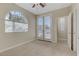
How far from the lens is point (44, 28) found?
13.6ft

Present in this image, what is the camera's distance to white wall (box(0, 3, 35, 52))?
3.67 m

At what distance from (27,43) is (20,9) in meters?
1.42

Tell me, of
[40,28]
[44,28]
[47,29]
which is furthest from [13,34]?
[47,29]

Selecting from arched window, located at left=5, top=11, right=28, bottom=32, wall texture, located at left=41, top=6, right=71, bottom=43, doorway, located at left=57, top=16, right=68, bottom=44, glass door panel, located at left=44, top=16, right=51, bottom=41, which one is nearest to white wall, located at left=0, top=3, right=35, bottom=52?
arched window, located at left=5, top=11, right=28, bottom=32

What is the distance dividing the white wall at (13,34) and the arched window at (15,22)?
0.50 feet

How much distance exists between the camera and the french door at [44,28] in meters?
4.03

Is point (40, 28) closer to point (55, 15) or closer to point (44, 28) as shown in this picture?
point (44, 28)

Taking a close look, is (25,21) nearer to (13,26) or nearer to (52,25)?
(13,26)

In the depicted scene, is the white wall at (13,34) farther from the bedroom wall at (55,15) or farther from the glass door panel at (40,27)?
the bedroom wall at (55,15)

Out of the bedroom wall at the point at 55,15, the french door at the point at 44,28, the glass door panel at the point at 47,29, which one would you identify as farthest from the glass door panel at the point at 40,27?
the bedroom wall at the point at 55,15

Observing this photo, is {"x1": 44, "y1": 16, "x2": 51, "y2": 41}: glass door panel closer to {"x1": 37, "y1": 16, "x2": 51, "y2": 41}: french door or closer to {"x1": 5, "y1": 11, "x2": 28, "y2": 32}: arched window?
{"x1": 37, "y1": 16, "x2": 51, "y2": 41}: french door

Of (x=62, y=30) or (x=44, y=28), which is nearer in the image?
(x=62, y=30)

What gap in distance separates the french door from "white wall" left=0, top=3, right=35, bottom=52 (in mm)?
236

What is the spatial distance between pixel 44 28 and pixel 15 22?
3.90 feet
